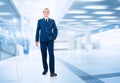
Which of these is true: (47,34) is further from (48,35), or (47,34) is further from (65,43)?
(65,43)

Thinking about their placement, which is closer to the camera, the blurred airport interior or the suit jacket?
the suit jacket

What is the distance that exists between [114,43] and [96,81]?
20.7 metres

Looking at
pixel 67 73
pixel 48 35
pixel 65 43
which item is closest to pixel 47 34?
pixel 48 35

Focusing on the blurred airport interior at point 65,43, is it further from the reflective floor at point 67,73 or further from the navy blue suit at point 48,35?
the navy blue suit at point 48,35

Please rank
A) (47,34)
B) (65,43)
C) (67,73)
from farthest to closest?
(65,43) < (67,73) < (47,34)

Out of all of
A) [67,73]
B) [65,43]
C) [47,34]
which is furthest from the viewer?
[65,43]

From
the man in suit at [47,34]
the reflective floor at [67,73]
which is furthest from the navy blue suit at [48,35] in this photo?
the reflective floor at [67,73]

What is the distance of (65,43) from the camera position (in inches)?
828

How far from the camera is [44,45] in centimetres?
362

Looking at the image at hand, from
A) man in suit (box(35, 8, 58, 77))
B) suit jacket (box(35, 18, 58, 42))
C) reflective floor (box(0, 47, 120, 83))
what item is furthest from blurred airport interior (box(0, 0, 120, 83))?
suit jacket (box(35, 18, 58, 42))

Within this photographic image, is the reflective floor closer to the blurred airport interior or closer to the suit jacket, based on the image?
the blurred airport interior

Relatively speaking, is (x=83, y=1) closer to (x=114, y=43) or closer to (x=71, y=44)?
(x=71, y=44)

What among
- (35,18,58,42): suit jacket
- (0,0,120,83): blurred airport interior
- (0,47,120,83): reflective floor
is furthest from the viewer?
(0,0,120,83): blurred airport interior

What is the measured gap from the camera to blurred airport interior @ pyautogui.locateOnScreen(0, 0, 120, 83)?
3744mm
